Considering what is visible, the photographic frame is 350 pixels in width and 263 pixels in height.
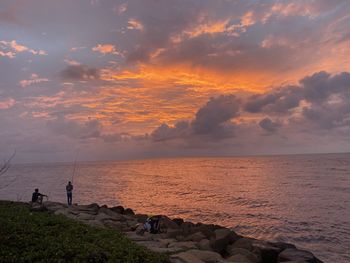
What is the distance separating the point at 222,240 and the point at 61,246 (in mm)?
10642

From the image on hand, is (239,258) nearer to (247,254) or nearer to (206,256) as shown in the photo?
(247,254)

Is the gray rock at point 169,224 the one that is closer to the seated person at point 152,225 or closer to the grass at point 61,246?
the seated person at point 152,225

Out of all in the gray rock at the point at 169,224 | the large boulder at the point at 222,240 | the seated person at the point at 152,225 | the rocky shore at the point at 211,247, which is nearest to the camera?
the rocky shore at the point at 211,247

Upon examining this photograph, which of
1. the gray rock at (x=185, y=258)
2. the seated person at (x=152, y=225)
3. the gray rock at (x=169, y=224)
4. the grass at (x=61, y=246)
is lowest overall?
the gray rock at (x=169, y=224)

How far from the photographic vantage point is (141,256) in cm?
1212

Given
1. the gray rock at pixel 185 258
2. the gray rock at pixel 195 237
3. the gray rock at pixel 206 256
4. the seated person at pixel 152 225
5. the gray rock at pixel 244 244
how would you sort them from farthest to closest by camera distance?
the seated person at pixel 152 225 < the gray rock at pixel 195 237 < the gray rock at pixel 244 244 < the gray rock at pixel 206 256 < the gray rock at pixel 185 258

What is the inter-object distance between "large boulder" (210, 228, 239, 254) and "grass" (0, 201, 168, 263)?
6483mm

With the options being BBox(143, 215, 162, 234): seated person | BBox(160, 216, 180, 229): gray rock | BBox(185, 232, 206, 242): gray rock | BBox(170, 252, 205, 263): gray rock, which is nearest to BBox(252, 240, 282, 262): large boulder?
BBox(185, 232, 206, 242): gray rock

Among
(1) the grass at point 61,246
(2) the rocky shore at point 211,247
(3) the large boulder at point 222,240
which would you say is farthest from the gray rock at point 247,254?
Result: (1) the grass at point 61,246

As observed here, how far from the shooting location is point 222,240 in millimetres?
19359

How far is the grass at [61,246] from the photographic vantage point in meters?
10.8

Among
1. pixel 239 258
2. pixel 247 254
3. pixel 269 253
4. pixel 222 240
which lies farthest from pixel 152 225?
pixel 269 253

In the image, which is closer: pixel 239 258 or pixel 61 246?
pixel 61 246

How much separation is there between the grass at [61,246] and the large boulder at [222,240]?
255 inches
